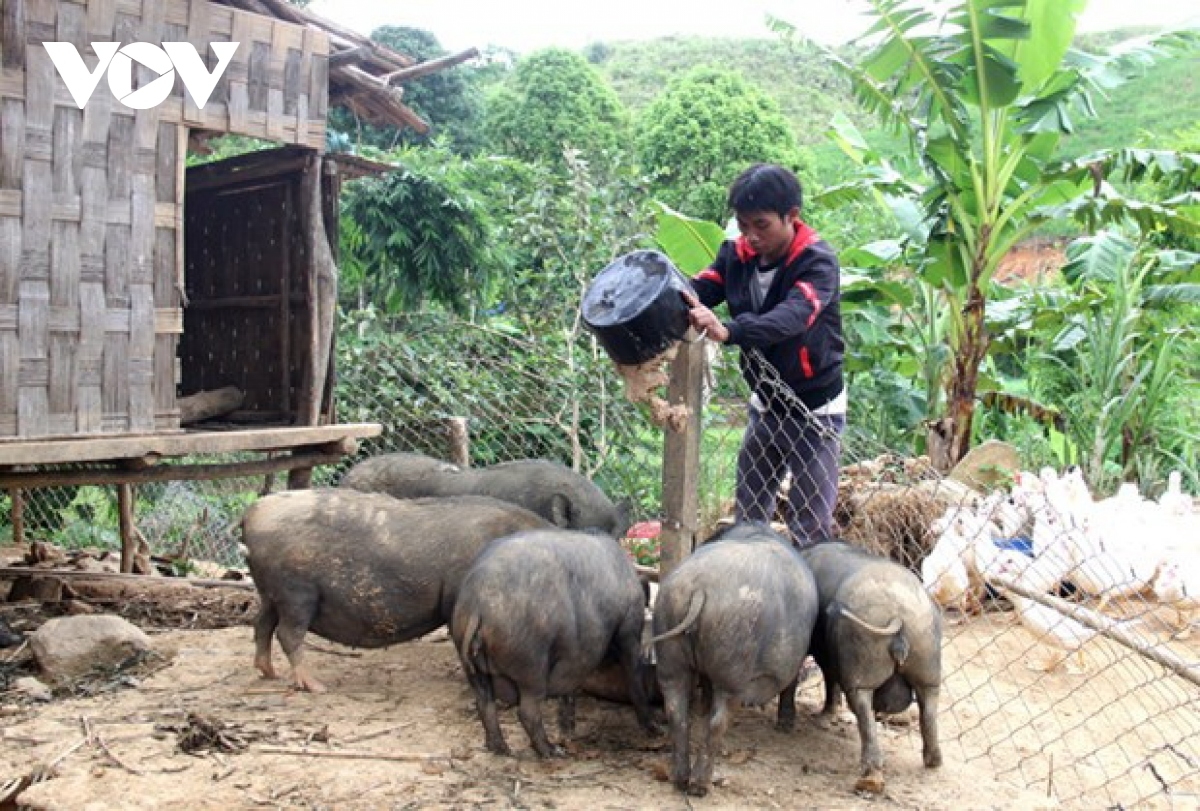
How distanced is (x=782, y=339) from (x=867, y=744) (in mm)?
1566

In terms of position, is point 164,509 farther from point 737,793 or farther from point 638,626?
point 737,793

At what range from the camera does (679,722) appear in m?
3.74

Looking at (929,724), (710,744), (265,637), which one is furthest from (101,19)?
(929,724)

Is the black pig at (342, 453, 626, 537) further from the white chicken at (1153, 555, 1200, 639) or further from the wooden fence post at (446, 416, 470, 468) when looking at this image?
the white chicken at (1153, 555, 1200, 639)

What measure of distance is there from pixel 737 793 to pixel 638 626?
2.50 feet

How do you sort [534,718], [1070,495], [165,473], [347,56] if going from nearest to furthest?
[534,718], [165,473], [347,56], [1070,495]

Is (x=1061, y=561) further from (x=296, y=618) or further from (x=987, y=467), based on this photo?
(x=296, y=618)

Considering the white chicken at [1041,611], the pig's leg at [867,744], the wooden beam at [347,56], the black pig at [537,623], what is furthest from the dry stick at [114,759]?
the wooden beam at [347,56]

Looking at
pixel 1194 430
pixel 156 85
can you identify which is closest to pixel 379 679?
pixel 156 85

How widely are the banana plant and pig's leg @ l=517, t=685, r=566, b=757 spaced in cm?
545

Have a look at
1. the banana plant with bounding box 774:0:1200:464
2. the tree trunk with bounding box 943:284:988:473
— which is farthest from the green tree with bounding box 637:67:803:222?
the tree trunk with bounding box 943:284:988:473

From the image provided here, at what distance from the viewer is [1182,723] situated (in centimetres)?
479

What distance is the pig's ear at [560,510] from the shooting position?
17.6ft

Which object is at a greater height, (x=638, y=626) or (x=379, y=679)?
(x=638, y=626)
